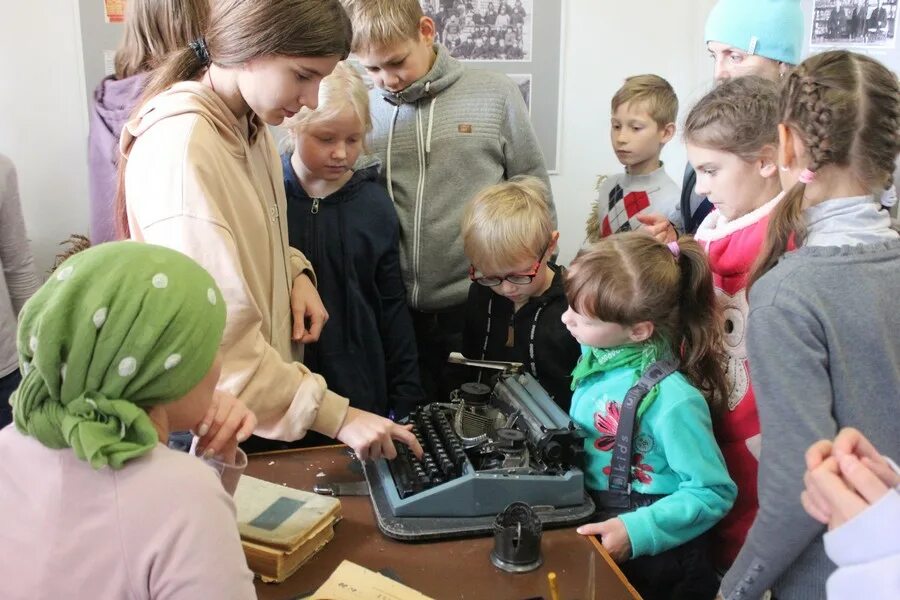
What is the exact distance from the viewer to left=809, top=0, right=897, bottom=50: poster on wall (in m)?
2.15

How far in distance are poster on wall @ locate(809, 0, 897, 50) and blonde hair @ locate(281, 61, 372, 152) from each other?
143 centimetres

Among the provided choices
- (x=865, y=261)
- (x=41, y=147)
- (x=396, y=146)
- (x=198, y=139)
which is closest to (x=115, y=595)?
(x=198, y=139)

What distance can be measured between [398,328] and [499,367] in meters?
0.42

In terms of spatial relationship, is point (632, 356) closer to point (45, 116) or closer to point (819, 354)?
point (819, 354)

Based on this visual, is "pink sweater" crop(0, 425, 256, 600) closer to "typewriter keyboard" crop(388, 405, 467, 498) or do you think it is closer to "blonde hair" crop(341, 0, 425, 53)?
"typewriter keyboard" crop(388, 405, 467, 498)

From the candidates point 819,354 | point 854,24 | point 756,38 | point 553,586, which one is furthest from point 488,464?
point 854,24

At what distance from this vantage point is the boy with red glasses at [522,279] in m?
1.92

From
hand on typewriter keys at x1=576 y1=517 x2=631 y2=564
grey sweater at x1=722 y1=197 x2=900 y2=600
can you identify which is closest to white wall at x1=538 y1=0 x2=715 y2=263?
grey sweater at x1=722 y1=197 x2=900 y2=600

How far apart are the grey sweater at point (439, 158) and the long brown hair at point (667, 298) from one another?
2.12ft

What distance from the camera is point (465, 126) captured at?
2.15m

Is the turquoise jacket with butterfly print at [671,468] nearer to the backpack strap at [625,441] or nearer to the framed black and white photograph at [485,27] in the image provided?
the backpack strap at [625,441]

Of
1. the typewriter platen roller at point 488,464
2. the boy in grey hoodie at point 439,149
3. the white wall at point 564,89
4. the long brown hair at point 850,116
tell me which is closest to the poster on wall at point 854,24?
the white wall at point 564,89

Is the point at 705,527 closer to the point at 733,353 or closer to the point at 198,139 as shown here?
the point at 733,353

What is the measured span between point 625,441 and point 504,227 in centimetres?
64
